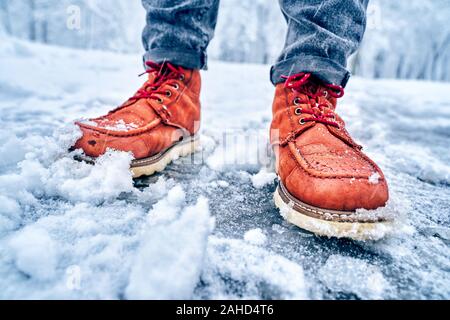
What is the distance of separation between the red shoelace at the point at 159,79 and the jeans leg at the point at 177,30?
0.03 meters

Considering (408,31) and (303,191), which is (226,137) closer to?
(303,191)

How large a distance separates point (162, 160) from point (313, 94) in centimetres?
65

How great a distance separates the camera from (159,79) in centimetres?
130

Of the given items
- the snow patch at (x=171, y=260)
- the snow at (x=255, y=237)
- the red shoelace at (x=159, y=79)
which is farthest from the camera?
the red shoelace at (x=159, y=79)

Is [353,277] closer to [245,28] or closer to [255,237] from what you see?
[255,237]

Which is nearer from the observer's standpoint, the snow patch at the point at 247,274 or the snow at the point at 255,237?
the snow patch at the point at 247,274

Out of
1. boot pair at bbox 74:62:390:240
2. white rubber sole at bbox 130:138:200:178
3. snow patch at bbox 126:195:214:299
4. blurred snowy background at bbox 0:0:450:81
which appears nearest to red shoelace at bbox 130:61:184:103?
boot pair at bbox 74:62:390:240

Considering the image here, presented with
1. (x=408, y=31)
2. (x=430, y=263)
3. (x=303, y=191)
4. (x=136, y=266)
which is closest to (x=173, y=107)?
(x=303, y=191)

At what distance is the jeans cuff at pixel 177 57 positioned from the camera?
1300mm

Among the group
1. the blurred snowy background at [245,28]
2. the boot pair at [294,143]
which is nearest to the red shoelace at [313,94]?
the boot pair at [294,143]

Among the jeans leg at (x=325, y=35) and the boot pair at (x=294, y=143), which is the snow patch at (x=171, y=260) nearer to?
the boot pair at (x=294, y=143)

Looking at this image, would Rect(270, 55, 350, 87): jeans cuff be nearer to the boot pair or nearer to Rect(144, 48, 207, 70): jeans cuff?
the boot pair

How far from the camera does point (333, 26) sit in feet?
3.43
